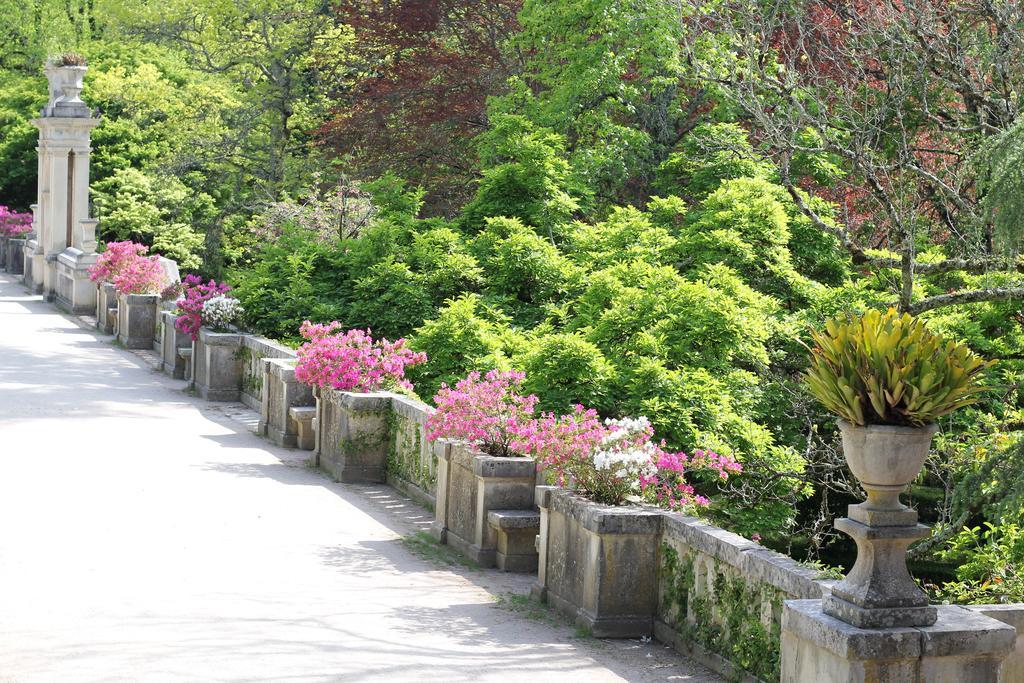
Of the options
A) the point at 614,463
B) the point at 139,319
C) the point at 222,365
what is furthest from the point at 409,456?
the point at 139,319

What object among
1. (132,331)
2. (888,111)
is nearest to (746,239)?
(888,111)

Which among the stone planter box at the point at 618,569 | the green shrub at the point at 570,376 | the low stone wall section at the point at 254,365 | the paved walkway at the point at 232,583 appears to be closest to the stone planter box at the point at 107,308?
the low stone wall section at the point at 254,365

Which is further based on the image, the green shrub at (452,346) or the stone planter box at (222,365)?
the stone planter box at (222,365)

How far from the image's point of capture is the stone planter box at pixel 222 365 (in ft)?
65.6

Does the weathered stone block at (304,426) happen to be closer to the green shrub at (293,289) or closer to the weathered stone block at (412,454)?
the weathered stone block at (412,454)

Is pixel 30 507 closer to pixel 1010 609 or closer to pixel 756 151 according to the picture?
pixel 1010 609

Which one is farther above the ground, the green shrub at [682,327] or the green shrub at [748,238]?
the green shrub at [748,238]

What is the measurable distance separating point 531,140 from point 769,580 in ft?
43.7

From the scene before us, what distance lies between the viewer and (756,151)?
69.4 feet

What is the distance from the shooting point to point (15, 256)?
43156 mm

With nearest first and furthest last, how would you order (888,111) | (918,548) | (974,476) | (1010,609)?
(1010,609) < (974,476) < (918,548) < (888,111)

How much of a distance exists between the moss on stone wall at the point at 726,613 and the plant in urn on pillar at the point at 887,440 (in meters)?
1.21

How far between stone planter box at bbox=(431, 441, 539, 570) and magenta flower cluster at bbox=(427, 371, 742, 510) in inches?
6.4

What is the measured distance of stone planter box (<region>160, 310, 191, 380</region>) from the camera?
72.0 ft
